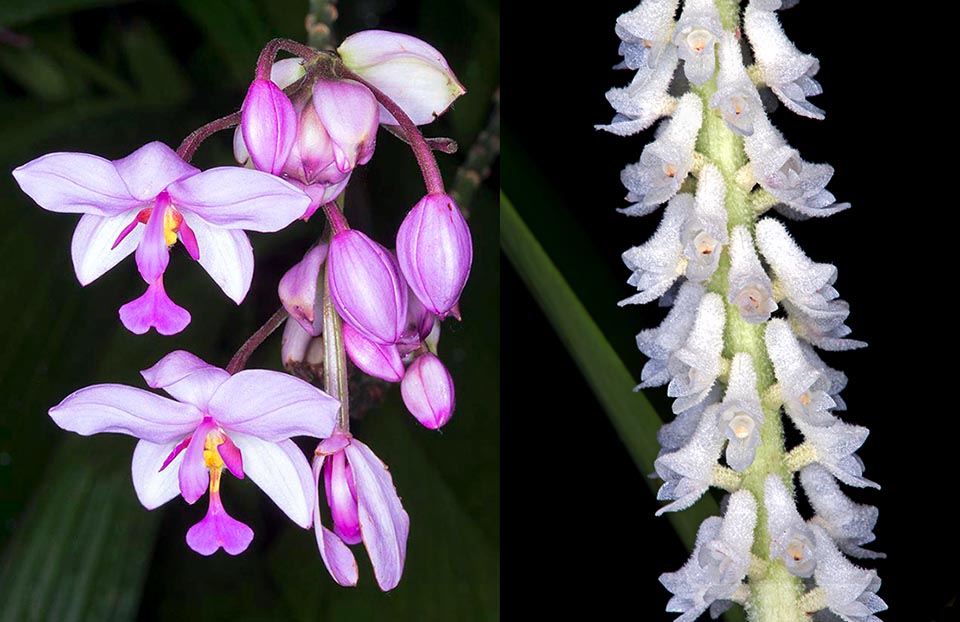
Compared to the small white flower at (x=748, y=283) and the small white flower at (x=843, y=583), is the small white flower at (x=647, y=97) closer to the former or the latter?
the small white flower at (x=748, y=283)

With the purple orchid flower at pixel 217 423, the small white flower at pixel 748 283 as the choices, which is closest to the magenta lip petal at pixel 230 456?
the purple orchid flower at pixel 217 423

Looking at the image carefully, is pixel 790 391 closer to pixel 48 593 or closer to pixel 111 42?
pixel 48 593

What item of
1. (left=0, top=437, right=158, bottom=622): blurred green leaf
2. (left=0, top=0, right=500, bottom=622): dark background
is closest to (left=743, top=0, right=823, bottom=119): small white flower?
(left=0, top=0, right=500, bottom=622): dark background

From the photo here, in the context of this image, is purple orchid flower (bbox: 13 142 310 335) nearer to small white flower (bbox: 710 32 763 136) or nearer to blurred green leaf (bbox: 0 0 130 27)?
small white flower (bbox: 710 32 763 136)

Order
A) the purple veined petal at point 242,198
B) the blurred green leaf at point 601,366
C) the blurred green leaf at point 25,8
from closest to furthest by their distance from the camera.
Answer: the purple veined petal at point 242,198, the blurred green leaf at point 601,366, the blurred green leaf at point 25,8

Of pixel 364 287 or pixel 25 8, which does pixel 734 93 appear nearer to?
pixel 364 287

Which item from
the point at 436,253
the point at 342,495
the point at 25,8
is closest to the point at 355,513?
Result: the point at 342,495

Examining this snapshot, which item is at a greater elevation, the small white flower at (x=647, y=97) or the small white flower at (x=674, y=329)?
the small white flower at (x=647, y=97)
